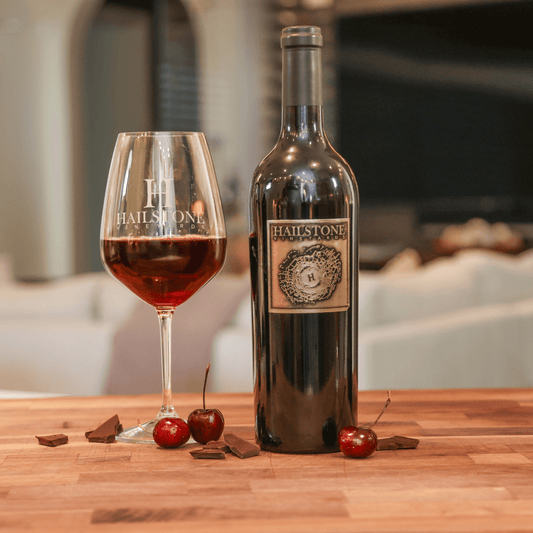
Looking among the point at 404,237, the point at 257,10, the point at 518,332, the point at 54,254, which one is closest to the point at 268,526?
the point at 518,332

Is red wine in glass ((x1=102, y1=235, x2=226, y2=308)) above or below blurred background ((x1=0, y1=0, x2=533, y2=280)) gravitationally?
below

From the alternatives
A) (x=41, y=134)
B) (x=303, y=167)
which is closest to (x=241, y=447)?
(x=303, y=167)

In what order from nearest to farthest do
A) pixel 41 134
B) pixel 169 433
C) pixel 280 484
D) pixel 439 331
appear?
pixel 280 484 < pixel 169 433 < pixel 439 331 < pixel 41 134

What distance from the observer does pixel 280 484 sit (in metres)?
0.53

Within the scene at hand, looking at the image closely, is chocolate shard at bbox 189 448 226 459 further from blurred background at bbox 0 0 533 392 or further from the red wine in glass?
blurred background at bbox 0 0 533 392

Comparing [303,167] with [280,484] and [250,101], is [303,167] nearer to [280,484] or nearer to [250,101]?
[280,484]

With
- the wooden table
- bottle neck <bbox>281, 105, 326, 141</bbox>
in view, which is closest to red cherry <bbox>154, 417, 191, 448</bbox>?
the wooden table

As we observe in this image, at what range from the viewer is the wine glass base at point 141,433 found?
25.9 inches

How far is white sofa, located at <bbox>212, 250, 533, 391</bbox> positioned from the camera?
2152 mm

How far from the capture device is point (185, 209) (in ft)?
2.15

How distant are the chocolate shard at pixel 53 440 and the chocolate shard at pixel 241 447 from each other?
14 centimetres

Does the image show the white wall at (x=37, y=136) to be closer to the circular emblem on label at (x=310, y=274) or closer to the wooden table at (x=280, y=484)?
the wooden table at (x=280, y=484)

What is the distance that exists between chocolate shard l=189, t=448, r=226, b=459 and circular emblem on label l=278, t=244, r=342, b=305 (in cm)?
13

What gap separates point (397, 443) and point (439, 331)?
Answer: 1.71m
